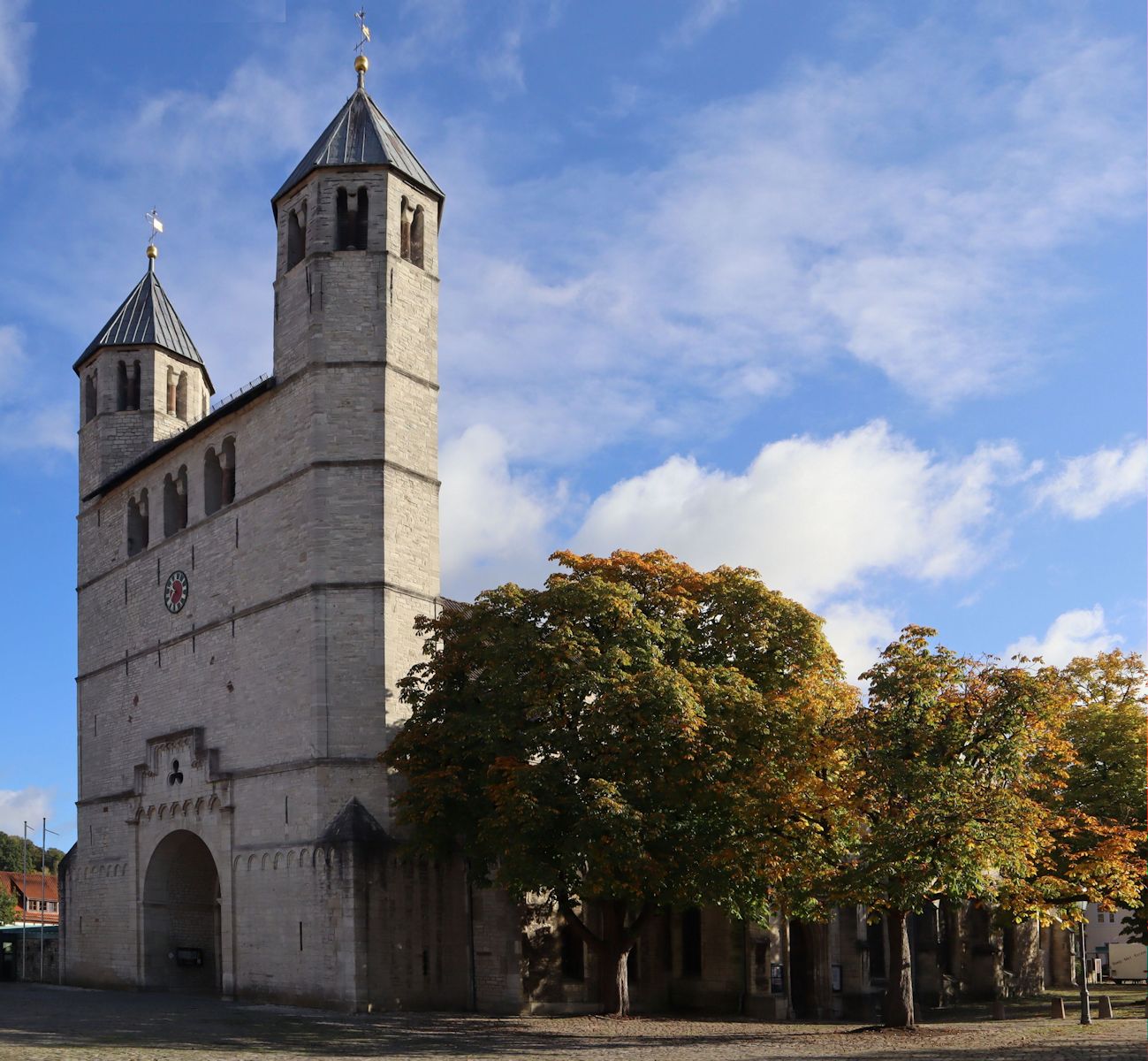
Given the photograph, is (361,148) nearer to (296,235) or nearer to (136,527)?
(296,235)

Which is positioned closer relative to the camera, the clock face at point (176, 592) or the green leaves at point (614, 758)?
the green leaves at point (614, 758)

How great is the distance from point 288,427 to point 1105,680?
2776 centimetres

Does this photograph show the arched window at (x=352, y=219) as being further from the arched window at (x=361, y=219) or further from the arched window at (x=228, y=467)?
the arched window at (x=228, y=467)

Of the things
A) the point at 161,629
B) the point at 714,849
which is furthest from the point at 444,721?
the point at 161,629

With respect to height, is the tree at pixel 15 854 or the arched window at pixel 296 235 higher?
the arched window at pixel 296 235

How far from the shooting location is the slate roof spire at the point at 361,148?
3953 centimetres

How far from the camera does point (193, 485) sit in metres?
43.1

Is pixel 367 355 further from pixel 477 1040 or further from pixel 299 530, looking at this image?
pixel 477 1040

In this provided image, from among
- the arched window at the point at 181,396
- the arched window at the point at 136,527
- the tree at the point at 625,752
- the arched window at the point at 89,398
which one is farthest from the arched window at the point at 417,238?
the arched window at the point at 89,398

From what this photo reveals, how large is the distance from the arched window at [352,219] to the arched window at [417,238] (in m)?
1.63

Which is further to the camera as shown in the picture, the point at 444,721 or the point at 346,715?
the point at 346,715

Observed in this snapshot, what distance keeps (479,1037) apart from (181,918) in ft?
59.5

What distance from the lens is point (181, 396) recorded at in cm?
5119

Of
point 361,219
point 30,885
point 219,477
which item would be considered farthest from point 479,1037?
point 30,885
